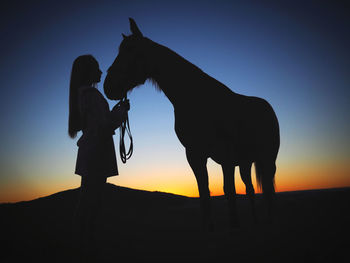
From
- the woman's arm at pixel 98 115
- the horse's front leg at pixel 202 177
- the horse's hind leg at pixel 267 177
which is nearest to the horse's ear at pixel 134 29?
the woman's arm at pixel 98 115

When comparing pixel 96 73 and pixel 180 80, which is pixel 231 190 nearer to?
pixel 180 80

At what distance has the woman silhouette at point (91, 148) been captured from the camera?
7.32 feet

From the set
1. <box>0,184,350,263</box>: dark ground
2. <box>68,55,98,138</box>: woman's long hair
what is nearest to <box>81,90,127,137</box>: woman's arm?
<box>68,55,98,138</box>: woman's long hair

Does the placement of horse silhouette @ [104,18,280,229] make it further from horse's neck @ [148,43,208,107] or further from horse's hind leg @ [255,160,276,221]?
horse's hind leg @ [255,160,276,221]

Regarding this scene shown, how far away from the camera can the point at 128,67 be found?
324cm

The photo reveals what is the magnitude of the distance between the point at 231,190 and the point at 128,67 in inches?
92.6

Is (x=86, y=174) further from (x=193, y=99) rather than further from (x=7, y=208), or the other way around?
(x=7, y=208)

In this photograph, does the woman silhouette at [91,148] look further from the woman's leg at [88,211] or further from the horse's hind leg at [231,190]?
the horse's hind leg at [231,190]

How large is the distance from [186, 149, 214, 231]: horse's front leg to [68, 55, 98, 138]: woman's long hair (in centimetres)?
167

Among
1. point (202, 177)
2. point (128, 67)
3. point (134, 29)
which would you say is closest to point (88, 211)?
point (202, 177)

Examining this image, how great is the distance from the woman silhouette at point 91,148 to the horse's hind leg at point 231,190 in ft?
5.01

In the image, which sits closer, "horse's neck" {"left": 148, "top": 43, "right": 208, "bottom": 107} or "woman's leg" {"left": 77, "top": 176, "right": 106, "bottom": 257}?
"woman's leg" {"left": 77, "top": 176, "right": 106, "bottom": 257}

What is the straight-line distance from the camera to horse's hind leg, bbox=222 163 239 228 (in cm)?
295

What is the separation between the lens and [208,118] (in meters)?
3.08
